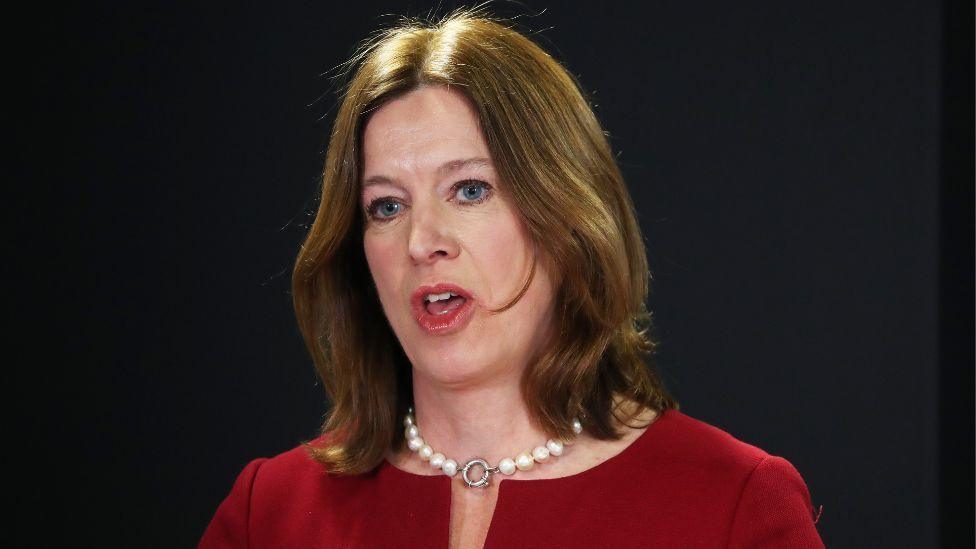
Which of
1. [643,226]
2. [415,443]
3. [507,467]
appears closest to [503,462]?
[507,467]

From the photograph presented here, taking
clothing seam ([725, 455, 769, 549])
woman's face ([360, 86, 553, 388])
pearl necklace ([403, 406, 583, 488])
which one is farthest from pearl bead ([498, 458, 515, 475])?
clothing seam ([725, 455, 769, 549])

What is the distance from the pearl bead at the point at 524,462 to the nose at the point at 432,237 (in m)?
0.35

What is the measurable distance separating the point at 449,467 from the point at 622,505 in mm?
286

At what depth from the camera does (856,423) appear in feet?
9.59

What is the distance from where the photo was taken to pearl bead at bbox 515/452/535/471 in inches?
87.0

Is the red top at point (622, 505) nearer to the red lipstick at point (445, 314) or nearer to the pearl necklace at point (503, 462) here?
the pearl necklace at point (503, 462)

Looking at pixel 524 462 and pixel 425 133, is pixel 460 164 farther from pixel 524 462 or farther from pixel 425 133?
pixel 524 462

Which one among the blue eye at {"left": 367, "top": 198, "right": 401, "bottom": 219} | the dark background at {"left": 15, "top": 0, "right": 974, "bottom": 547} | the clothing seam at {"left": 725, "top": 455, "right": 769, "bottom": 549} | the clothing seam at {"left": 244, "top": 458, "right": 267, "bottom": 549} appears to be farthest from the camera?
the dark background at {"left": 15, "top": 0, "right": 974, "bottom": 547}

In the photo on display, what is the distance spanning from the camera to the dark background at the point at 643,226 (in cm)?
288

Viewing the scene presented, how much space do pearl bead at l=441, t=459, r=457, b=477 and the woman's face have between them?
142 mm

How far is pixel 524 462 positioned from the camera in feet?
7.25

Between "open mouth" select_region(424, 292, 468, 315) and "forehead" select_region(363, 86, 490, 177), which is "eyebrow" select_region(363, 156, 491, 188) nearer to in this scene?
"forehead" select_region(363, 86, 490, 177)

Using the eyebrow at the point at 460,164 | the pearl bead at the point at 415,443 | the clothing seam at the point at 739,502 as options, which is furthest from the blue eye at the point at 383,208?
the clothing seam at the point at 739,502

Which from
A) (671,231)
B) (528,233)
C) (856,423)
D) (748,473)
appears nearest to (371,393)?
(528,233)
